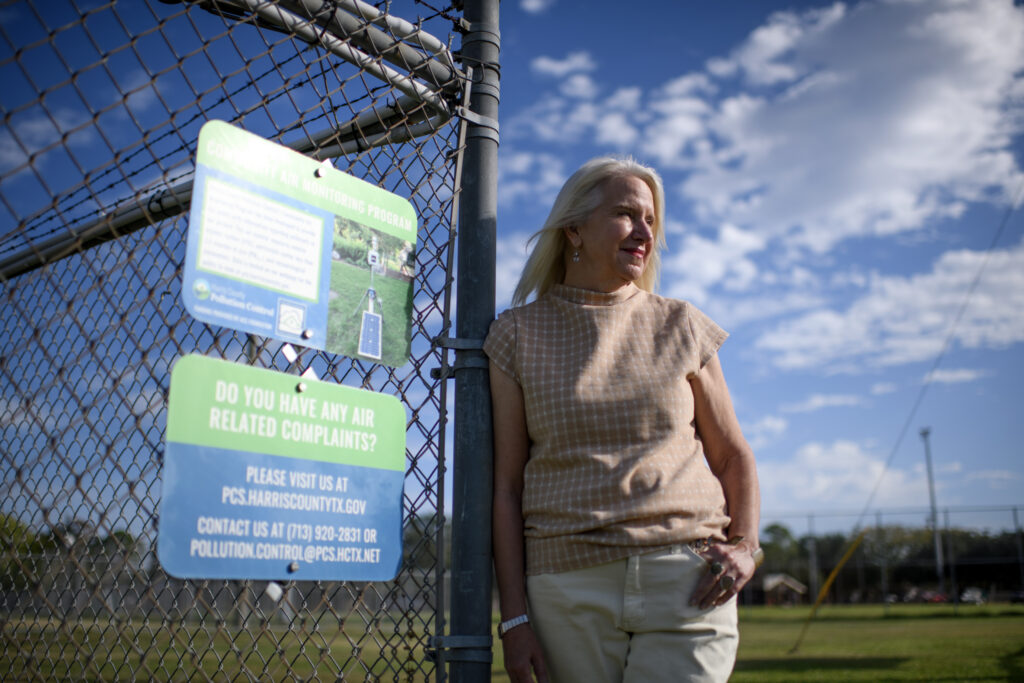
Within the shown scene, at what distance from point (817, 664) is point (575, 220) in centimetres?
901

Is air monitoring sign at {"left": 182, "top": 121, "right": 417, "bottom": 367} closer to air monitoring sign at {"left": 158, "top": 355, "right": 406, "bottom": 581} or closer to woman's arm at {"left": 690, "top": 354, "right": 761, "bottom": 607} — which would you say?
air monitoring sign at {"left": 158, "top": 355, "right": 406, "bottom": 581}

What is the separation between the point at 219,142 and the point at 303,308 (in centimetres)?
37

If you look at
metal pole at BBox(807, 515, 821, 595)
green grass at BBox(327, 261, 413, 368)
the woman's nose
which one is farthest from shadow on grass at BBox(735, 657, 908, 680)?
metal pole at BBox(807, 515, 821, 595)

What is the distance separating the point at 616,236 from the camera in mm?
1998

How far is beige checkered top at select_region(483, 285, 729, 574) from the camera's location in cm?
173

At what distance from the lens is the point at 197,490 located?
135cm

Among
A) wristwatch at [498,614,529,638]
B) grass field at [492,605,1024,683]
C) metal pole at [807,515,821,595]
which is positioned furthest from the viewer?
metal pole at [807,515,821,595]

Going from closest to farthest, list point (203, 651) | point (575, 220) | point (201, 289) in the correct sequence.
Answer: point (201, 289) → point (575, 220) → point (203, 651)

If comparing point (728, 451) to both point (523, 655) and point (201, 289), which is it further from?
point (201, 289)

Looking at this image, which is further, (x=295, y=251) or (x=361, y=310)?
(x=361, y=310)

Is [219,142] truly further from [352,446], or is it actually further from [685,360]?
[685,360]

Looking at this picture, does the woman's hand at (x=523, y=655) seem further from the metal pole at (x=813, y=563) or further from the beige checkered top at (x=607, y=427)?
the metal pole at (x=813, y=563)

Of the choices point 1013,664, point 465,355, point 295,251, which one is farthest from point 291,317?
point 1013,664

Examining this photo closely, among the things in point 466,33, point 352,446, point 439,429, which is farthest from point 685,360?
point 466,33
